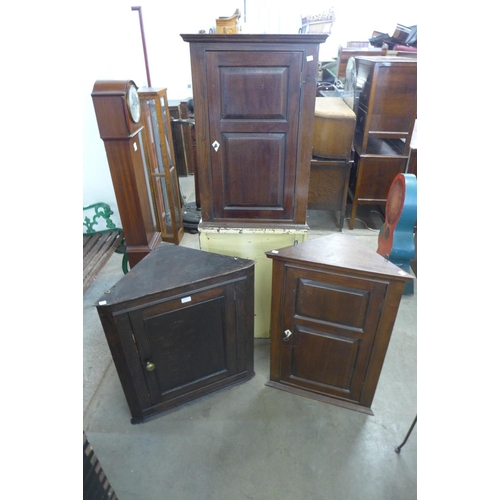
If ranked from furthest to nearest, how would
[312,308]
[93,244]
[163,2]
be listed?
1. [163,2]
2. [93,244]
3. [312,308]

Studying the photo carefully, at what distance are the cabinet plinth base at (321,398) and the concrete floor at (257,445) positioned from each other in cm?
3

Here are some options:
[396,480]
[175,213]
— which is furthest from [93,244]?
[396,480]

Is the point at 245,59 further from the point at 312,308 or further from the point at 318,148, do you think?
the point at 318,148

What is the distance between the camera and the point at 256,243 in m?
1.93

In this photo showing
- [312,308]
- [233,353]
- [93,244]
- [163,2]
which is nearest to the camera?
[312,308]

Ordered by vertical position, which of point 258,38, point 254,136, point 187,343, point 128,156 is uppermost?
point 258,38

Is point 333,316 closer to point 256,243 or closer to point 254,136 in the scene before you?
point 256,243

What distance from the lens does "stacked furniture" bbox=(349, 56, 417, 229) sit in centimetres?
290

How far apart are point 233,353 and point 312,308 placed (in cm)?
54

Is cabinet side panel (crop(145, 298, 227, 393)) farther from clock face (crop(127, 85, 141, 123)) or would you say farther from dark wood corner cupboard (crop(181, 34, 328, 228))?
clock face (crop(127, 85, 141, 123))

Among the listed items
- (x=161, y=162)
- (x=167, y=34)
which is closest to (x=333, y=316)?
(x=161, y=162)

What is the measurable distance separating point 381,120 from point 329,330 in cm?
234

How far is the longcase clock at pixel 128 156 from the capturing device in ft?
7.06

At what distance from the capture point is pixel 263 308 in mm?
2125
